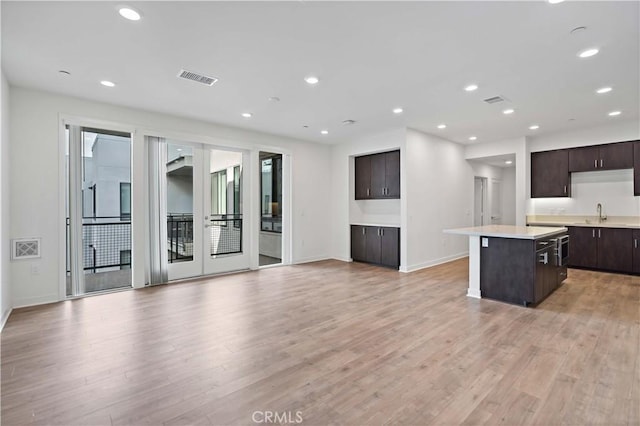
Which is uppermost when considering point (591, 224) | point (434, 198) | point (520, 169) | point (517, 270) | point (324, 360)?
point (520, 169)

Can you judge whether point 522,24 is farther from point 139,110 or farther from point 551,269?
point 139,110

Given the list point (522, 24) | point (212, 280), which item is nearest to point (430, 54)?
point (522, 24)

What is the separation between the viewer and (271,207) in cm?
773

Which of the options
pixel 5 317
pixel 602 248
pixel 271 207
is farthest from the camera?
pixel 271 207

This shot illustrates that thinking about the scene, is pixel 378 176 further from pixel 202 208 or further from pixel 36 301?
pixel 36 301

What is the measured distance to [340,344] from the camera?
9.27ft

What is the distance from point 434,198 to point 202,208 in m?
4.69

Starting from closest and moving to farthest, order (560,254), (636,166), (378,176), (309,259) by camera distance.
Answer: (560,254) < (636,166) < (378,176) < (309,259)

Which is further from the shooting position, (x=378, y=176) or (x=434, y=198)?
(x=378, y=176)

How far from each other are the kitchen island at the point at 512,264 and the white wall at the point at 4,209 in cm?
551

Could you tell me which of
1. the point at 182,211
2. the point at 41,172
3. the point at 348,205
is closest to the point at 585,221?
the point at 348,205

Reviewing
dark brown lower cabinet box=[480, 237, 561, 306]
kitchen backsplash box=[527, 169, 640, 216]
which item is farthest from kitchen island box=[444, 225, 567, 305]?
kitchen backsplash box=[527, 169, 640, 216]

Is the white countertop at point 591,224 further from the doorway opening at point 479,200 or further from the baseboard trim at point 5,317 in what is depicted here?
the baseboard trim at point 5,317

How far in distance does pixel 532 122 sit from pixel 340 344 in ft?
17.4
